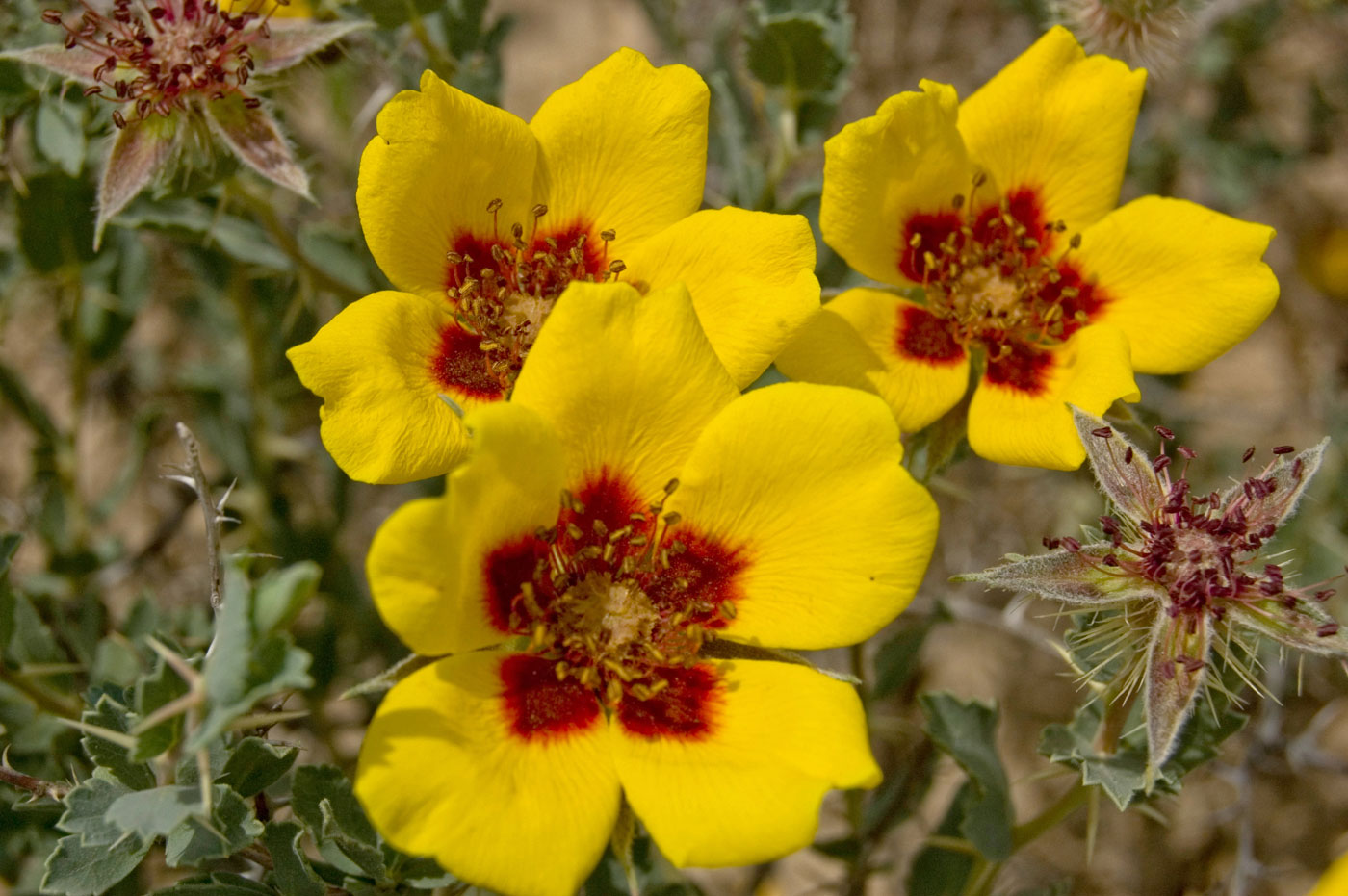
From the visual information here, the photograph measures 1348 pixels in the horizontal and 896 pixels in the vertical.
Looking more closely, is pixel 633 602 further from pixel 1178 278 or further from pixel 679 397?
pixel 1178 278


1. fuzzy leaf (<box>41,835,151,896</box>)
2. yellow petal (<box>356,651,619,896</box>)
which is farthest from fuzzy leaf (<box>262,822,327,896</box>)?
yellow petal (<box>356,651,619,896</box>)

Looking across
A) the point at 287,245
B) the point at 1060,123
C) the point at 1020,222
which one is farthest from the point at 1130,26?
the point at 287,245

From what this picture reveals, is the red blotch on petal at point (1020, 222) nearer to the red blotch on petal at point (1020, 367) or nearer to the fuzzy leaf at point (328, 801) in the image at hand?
the red blotch on petal at point (1020, 367)

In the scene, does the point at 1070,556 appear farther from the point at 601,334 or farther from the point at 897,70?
the point at 897,70

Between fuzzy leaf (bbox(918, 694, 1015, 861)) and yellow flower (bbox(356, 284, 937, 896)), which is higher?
yellow flower (bbox(356, 284, 937, 896))

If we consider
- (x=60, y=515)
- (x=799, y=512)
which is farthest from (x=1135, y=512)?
(x=60, y=515)

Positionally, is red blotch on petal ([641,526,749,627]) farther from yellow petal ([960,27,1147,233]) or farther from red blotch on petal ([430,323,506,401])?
yellow petal ([960,27,1147,233])
